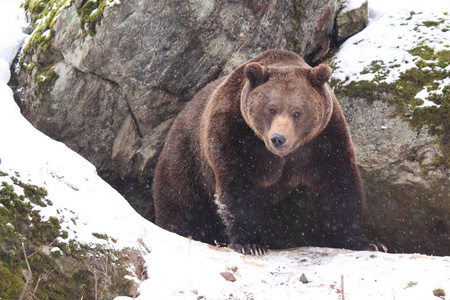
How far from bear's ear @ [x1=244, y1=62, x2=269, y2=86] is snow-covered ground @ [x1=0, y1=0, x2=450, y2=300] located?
1879mm

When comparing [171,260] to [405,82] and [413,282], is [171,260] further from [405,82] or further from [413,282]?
[405,82]

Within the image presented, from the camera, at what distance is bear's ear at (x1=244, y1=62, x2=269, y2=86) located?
479 cm

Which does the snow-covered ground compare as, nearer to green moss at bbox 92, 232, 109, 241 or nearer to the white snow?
green moss at bbox 92, 232, 109, 241

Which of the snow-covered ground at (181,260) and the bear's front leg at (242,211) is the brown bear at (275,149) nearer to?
the bear's front leg at (242,211)

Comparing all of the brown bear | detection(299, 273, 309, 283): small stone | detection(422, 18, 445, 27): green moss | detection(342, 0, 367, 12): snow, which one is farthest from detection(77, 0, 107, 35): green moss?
detection(422, 18, 445, 27): green moss

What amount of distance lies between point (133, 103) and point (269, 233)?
2.77 metres

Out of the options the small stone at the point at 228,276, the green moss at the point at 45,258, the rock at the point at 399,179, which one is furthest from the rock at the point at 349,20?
the green moss at the point at 45,258

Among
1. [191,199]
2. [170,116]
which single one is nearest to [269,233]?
[191,199]

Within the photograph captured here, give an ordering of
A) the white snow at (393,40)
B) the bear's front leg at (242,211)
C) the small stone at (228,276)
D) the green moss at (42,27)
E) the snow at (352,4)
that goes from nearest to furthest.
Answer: the small stone at (228,276)
the bear's front leg at (242,211)
the white snow at (393,40)
the green moss at (42,27)
the snow at (352,4)

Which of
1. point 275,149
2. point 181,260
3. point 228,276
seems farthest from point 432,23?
point 181,260

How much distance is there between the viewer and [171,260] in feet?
12.2

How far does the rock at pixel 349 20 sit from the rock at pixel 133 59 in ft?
0.83

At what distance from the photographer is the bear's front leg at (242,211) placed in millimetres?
5125

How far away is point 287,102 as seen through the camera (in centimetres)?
465
